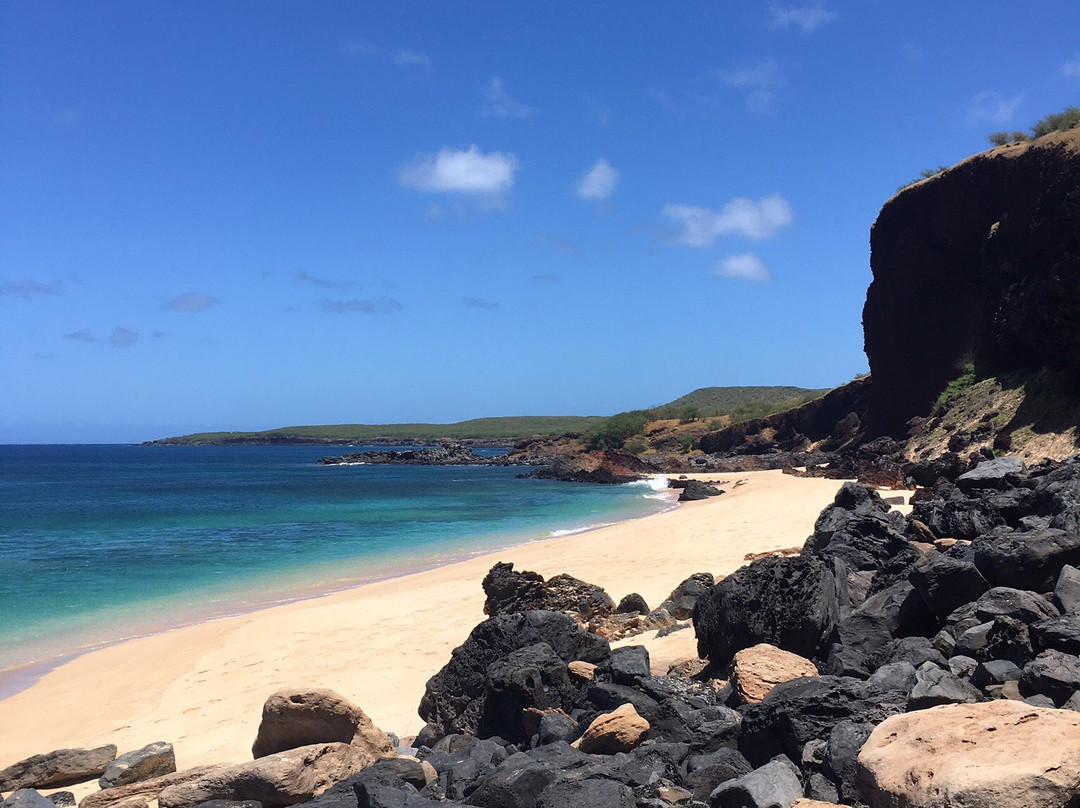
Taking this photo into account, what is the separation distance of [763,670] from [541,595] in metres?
6.13

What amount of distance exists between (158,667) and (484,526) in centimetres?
1932

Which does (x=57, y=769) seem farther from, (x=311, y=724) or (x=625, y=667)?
(x=625, y=667)

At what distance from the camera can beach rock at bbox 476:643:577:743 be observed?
7.09 metres

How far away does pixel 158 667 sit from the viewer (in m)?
12.6

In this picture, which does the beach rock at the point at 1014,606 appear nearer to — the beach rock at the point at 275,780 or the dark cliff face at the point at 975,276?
the beach rock at the point at 275,780

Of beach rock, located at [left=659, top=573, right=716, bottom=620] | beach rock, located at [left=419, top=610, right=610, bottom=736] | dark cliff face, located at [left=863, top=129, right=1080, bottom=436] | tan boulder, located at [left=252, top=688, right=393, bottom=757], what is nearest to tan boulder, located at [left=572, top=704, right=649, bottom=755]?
beach rock, located at [left=419, top=610, right=610, bottom=736]

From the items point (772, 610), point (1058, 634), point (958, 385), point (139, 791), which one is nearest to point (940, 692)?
point (1058, 634)

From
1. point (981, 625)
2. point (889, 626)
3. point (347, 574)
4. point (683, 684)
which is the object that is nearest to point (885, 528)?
point (889, 626)

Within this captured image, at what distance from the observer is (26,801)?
19.8ft

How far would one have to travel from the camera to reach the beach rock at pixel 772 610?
24.8 ft

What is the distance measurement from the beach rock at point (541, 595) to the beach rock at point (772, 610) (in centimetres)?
409

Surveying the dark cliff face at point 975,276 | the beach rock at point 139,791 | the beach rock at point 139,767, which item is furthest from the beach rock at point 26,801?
the dark cliff face at point 975,276

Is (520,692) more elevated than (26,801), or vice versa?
(520,692)

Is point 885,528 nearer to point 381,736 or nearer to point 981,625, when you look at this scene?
point 981,625
